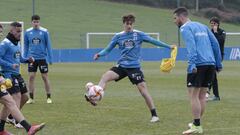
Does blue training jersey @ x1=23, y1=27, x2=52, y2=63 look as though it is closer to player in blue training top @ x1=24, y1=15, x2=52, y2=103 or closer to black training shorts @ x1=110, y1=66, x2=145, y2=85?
player in blue training top @ x1=24, y1=15, x2=52, y2=103

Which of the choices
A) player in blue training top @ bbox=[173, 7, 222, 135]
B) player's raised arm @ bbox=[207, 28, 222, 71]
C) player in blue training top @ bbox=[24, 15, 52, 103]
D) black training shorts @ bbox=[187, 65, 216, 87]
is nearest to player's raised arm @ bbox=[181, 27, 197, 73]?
player in blue training top @ bbox=[173, 7, 222, 135]

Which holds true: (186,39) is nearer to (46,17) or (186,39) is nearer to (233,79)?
(233,79)

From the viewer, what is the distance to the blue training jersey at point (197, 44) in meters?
11.8

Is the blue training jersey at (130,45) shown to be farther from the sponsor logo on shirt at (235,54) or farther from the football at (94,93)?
the sponsor logo on shirt at (235,54)

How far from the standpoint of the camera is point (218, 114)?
15.1 metres

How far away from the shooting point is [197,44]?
11977mm

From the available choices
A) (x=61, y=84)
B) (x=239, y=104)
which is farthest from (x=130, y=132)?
(x=61, y=84)

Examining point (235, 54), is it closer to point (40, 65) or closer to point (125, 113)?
point (40, 65)

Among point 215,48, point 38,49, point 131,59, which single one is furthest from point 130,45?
point 38,49

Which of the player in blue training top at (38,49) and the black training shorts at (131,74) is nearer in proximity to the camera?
the black training shorts at (131,74)

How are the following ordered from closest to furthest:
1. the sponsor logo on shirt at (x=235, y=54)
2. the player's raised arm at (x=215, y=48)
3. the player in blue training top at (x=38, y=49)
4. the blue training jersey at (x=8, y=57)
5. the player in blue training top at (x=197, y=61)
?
the player in blue training top at (x=197, y=61) < the player's raised arm at (x=215, y=48) < the blue training jersey at (x=8, y=57) < the player in blue training top at (x=38, y=49) < the sponsor logo on shirt at (x=235, y=54)

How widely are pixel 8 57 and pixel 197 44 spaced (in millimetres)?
3694

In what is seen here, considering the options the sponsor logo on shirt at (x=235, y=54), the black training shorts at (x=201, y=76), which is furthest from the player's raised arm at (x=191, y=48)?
the sponsor logo on shirt at (x=235, y=54)

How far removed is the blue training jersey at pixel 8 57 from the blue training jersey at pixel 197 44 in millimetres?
3319
